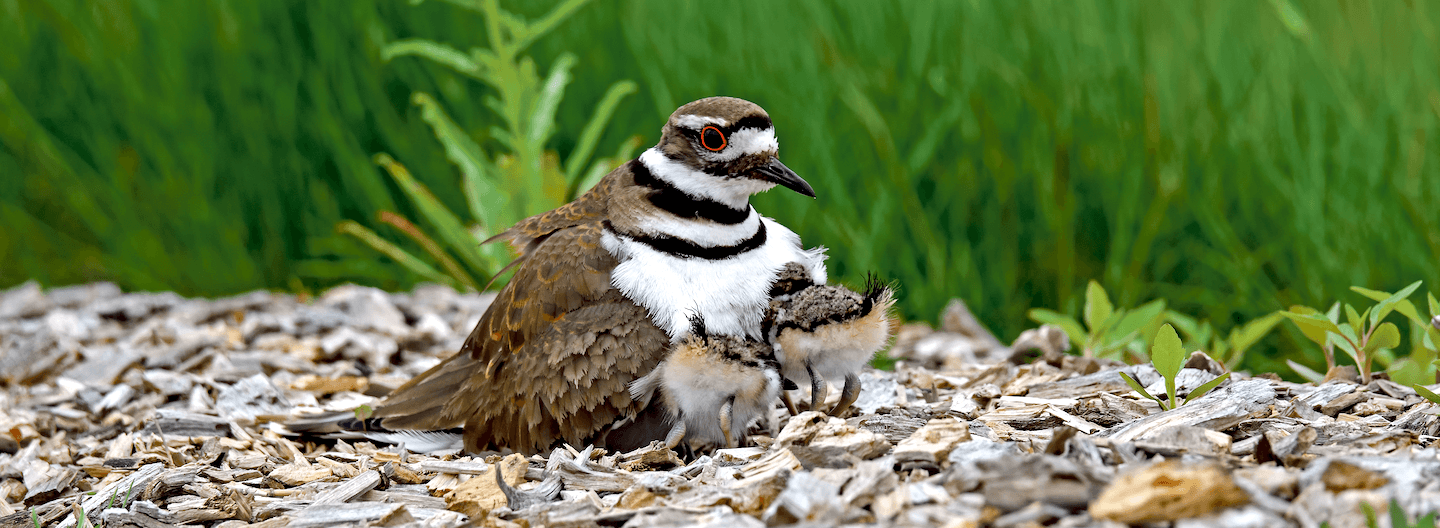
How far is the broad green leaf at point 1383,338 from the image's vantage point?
3.20 m

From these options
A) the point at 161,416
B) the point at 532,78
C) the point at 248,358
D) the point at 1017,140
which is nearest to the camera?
the point at 161,416

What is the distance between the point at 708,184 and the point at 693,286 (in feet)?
0.90

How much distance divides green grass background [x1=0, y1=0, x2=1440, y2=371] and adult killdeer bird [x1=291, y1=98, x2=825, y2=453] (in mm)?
2168

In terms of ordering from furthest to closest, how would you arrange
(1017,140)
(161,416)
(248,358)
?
(1017,140)
(248,358)
(161,416)

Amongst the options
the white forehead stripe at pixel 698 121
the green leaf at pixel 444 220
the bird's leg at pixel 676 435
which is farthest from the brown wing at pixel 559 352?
the green leaf at pixel 444 220

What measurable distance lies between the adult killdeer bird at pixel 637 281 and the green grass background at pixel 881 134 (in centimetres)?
217

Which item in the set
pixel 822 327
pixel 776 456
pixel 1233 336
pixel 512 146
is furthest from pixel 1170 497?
pixel 512 146

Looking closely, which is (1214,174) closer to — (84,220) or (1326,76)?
(1326,76)

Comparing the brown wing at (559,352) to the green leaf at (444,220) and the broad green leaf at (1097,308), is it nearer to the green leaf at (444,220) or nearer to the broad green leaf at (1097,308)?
the broad green leaf at (1097,308)

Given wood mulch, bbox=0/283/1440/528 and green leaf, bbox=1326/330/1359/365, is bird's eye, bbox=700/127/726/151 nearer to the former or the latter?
wood mulch, bbox=0/283/1440/528

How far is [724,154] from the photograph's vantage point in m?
3.02

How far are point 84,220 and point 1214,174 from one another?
619 centimetres

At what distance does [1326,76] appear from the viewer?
5.43 meters

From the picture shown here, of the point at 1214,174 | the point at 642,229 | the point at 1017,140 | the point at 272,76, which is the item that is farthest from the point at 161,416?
the point at 1214,174
